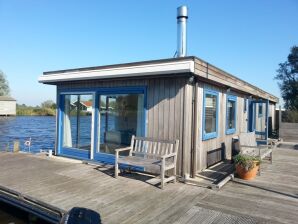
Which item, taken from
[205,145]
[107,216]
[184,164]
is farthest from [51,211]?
[205,145]

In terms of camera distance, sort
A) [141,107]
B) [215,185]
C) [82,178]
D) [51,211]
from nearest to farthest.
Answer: [51,211] < [215,185] < [82,178] < [141,107]

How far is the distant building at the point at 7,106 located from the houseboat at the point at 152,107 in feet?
177

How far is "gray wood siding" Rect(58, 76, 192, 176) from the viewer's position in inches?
223

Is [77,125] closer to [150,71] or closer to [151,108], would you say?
[151,108]

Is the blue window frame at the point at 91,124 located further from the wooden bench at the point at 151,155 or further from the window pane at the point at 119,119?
the wooden bench at the point at 151,155

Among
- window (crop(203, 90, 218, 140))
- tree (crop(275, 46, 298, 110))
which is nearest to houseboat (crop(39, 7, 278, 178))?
window (crop(203, 90, 218, 140))

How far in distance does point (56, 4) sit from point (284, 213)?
26.9 ft

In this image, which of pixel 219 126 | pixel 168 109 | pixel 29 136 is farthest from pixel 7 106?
pixel 168 109

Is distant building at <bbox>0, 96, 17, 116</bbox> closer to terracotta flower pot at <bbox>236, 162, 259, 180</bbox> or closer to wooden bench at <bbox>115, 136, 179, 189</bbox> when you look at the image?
wooden bench at <bbox>115, 136, 179, 189</bbox>

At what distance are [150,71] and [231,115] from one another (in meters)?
4.05

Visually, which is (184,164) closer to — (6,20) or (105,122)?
(105,122)

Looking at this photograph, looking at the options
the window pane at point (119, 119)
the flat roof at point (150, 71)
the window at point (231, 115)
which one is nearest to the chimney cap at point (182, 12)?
the flat roof at point (150, 71)

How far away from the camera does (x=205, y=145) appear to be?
21.7ft

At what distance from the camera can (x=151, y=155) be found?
18.6 ft
